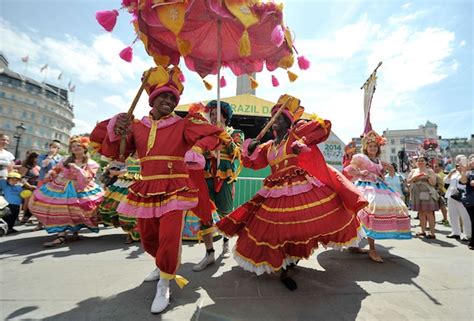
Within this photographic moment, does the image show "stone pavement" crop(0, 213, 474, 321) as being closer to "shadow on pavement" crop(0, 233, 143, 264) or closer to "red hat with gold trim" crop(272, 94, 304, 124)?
"shadow on pavement" crop(0, 233, 143, 264)

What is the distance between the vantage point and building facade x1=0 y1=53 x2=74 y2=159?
5025cm

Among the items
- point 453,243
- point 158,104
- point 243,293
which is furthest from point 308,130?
point 453,243

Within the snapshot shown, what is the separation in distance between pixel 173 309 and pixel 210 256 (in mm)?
1186

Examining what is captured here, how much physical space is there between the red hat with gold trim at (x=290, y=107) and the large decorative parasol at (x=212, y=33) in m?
0.51

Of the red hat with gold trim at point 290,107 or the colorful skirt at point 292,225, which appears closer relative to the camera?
the colorful skirt at point 292,225

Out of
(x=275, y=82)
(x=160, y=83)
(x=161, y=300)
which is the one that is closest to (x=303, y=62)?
(x=275, y=82)

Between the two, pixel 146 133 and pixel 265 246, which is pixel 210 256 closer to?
pixel 265 246

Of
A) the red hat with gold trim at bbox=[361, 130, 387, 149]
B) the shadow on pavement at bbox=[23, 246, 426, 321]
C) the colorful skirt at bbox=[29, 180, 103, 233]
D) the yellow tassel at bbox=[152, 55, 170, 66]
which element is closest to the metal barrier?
the red hat with gold trim at bbox=[361, 130, 387, 149]

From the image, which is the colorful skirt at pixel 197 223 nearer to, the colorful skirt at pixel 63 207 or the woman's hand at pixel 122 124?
the woman's hand at pixel 122 124

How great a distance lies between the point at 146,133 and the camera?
254 centimetres

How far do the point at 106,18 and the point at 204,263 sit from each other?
309 centimetres

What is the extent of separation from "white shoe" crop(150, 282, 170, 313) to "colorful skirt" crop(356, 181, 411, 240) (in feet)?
9.50

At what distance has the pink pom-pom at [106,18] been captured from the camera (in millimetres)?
2739

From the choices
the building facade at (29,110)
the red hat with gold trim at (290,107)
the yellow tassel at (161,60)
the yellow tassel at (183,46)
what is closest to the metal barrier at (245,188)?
the red hat with gold trim at (290,107)
